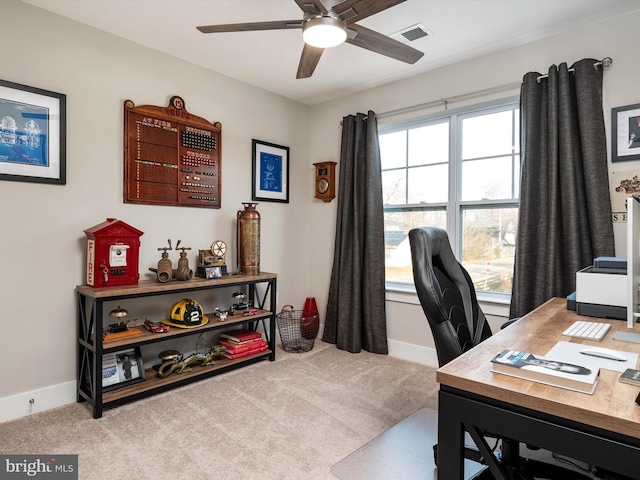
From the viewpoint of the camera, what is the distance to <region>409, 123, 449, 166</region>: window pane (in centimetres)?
326

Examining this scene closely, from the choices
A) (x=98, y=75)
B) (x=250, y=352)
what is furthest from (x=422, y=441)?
(x=98, y=75)

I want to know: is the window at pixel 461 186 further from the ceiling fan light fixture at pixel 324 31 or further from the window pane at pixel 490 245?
the ceiling fan light fixture at pixel 324 31

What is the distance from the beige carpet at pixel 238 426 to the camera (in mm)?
1800

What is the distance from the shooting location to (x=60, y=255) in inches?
95.2

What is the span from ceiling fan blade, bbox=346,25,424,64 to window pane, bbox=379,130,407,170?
48.8 inches

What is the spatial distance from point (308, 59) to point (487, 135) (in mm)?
1648

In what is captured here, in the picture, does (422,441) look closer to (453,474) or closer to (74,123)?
(453,474)

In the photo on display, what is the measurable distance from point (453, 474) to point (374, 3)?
6.16ft

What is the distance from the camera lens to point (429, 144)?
3.36 m

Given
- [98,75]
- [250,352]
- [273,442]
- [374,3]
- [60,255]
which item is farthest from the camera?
[250,352]

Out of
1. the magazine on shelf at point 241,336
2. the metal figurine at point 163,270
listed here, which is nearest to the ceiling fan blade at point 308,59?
the metal figurine at point 163,270

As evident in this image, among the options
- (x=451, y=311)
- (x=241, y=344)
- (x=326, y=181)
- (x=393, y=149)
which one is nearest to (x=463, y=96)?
(x=393, y=149)

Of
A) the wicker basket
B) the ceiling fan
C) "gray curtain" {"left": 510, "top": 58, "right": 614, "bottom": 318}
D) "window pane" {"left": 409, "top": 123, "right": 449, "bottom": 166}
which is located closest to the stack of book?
the wicker basket

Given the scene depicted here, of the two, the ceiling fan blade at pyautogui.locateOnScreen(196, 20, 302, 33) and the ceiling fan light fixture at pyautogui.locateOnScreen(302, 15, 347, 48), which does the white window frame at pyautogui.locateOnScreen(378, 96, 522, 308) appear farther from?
the ceiling fan blade at pyautogui.locateOnScreen(196, 20, 302, 33)
